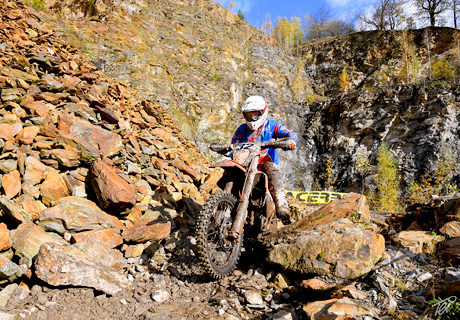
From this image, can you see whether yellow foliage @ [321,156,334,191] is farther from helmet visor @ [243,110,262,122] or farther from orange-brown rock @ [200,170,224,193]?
helmet visor @ [243,110,262,122]

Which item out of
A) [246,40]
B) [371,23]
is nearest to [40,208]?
[246,40]

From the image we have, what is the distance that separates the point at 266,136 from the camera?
14.8ft

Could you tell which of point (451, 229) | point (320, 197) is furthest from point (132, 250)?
point (320, 197)

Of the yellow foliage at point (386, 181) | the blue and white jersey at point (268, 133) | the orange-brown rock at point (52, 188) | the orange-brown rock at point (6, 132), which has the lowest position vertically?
the yellow foliage at point (386, 181)

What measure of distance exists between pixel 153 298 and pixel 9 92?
16.2ft

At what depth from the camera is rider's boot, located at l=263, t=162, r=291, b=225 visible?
3.73 meters

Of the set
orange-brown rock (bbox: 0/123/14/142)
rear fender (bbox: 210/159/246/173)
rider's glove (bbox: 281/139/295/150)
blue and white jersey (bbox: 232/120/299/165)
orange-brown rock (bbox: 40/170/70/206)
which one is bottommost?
orange-brown rock (bbox: 40/170/70/206)

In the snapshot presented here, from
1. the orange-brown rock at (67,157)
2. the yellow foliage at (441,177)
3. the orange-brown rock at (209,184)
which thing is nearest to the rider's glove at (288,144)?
the orange-brown rock at (209,184)

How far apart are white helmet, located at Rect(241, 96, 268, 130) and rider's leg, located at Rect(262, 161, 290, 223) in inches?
31.9

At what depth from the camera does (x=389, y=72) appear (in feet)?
136

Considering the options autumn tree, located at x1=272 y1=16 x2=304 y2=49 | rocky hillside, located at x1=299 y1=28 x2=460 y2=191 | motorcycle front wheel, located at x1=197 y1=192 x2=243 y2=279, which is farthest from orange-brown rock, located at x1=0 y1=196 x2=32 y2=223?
autumn tree, located at x1=272 y1=16 x2=304 y2=49

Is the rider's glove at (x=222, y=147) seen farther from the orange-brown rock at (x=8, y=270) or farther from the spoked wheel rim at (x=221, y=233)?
the orange-brown rock at (x=8, y=270)

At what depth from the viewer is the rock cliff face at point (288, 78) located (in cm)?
1995

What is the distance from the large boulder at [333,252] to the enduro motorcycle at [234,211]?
0.60 metres
